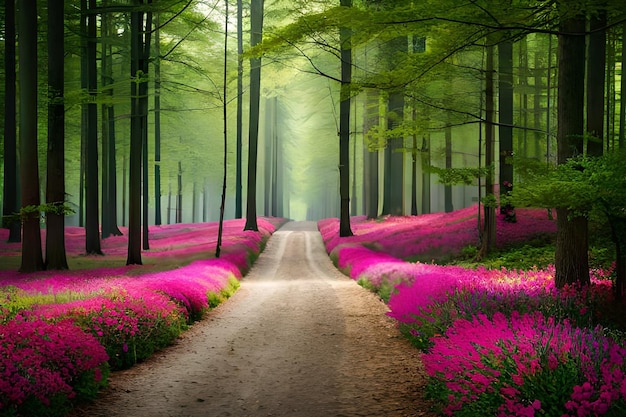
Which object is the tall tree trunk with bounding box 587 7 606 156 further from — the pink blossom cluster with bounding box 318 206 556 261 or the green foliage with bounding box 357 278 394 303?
the pink blossom cluster with bounding box 318 206 556 261

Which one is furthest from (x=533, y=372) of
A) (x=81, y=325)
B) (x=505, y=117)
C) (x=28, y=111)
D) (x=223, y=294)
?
(x=505, y=117)

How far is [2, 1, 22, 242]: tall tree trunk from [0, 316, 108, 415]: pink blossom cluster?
15851 mm

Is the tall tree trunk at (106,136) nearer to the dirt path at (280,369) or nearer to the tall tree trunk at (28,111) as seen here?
the tall tree trunk at (28,111)

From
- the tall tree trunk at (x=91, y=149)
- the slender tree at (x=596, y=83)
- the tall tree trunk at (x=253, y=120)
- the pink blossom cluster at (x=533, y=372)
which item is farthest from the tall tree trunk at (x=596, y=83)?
the tall tree trunk at (x=253, y=120)

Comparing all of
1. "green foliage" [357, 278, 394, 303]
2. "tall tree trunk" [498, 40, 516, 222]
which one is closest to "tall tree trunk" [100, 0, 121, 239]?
"green foliage" [357, 278, 394, 303]

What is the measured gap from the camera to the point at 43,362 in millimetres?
5695

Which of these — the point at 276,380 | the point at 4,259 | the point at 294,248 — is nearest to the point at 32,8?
the point at 4,259

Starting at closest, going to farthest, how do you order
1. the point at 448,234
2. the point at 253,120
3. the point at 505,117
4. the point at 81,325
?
the point at 81,325, the point at 505,117, the point at 448,234, the point at 253,120

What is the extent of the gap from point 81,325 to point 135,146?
37.7 feet

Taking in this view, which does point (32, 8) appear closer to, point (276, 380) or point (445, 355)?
point (276, 380)

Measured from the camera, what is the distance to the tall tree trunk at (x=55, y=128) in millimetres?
15539

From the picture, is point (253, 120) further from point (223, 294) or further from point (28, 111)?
point (223, 294)

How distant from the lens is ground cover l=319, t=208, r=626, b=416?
4301 mm

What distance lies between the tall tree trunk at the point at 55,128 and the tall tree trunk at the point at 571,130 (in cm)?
1370
